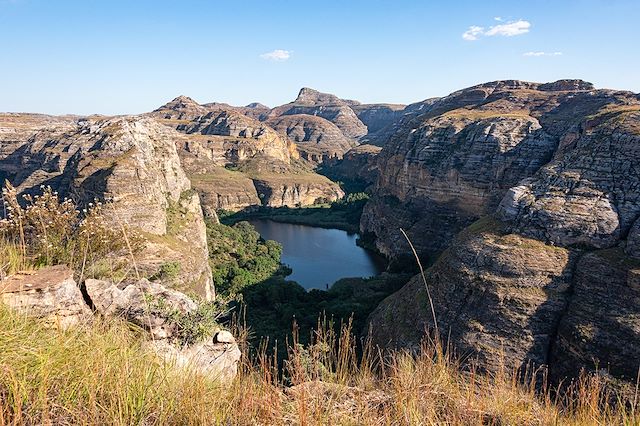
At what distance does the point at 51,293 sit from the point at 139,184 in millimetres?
27302

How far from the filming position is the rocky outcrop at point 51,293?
4871 mm

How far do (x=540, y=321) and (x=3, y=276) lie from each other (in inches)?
822

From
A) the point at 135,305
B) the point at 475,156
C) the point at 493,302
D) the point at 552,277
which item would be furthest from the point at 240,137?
the point at 135,305

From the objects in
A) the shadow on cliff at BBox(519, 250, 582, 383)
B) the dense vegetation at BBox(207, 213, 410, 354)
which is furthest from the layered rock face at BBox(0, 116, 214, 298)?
the shadow on cliff at BBox(519, 250, 582, 383)

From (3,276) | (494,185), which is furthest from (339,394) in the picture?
(494,185)

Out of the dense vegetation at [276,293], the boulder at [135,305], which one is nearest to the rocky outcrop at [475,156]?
the dense vegetation at [276,293]

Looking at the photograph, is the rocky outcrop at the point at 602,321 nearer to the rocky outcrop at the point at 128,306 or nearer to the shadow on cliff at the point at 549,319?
the shadow on cliff at the point at 549,319

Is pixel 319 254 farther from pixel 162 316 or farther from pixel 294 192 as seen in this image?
pixel 162 316

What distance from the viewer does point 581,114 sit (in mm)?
46094

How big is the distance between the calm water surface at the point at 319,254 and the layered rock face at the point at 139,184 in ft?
47.8

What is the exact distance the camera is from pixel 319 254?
5656 centimetres

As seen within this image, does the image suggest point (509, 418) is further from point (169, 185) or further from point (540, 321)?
point (169, 185)

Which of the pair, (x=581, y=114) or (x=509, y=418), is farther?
(x=581, y=114)

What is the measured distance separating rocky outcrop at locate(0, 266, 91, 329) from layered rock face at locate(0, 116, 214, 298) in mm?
15982
